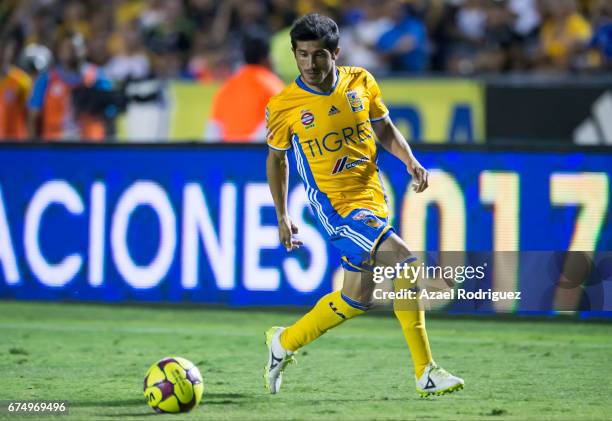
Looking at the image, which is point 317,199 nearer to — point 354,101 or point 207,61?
point 354,101

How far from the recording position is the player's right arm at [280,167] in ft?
23.8

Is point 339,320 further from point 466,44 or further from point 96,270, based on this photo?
point 466,44

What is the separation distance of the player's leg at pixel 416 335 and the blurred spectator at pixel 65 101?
9.02m

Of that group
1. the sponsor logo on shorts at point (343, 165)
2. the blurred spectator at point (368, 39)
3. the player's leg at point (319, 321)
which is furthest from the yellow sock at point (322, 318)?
the blurred spectator at point (368, 39)

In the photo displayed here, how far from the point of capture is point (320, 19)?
22.9 feet

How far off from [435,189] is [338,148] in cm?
374


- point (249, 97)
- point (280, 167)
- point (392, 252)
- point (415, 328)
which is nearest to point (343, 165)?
point (280, 167)

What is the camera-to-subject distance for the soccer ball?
6.64 metres

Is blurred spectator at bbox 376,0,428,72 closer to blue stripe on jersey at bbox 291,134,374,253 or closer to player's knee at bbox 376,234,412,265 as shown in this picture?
blue stripe on jersey at bbox 291,134,374,253

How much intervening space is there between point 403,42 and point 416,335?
31.2 ft

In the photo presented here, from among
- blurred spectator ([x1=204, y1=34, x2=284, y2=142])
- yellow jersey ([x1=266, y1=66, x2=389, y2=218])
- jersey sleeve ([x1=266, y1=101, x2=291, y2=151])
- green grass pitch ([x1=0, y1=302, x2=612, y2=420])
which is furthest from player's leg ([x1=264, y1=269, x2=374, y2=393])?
blurred spectator ([x1=204, y1=34, x2=284, y2=142])

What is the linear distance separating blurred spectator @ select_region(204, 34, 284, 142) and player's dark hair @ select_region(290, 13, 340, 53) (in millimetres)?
5565

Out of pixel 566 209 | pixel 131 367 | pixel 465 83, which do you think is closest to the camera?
pixel 131 367

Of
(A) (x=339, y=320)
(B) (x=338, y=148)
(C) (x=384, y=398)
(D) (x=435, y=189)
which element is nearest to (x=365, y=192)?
(B) (x=338, y=148)
